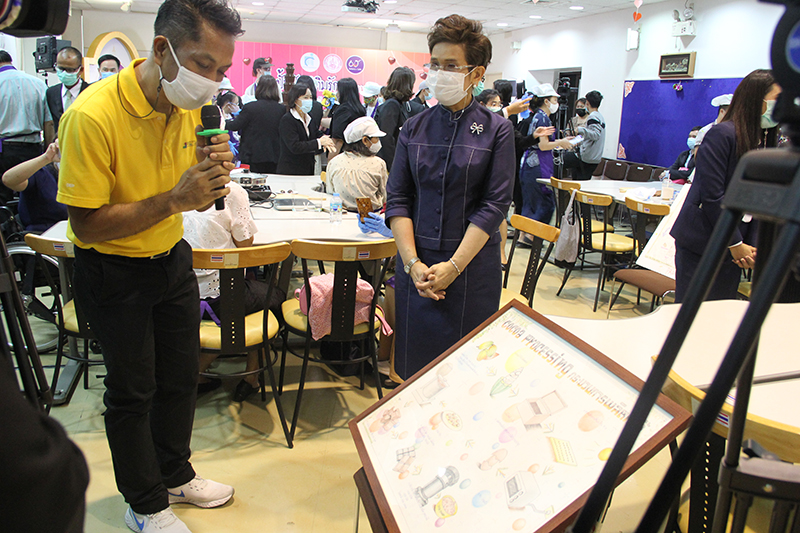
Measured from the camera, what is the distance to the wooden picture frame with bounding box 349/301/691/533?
84cm

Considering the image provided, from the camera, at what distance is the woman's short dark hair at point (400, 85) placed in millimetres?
4738

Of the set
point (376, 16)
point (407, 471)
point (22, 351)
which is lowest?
point (407, 471)

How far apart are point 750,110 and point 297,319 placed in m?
2.06

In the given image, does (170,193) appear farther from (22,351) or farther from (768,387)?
(768,387)

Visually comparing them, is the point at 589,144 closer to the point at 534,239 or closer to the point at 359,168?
the point at 359,168

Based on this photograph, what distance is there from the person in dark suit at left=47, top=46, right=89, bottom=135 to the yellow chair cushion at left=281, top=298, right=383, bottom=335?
3.77 m

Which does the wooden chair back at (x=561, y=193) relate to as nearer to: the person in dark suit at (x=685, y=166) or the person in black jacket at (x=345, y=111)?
the person in dark suit at (x=685, y=166)

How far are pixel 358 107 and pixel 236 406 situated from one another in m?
3.30

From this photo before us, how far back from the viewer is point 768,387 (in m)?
1.15

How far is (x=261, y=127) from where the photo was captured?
5391 mm

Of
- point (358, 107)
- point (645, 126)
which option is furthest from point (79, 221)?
point (645, 126)

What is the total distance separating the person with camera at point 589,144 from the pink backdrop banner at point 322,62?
6.33m

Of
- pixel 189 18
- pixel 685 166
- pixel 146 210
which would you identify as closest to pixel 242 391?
pixel 146 210

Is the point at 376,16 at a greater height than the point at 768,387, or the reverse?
the point at 376,16
